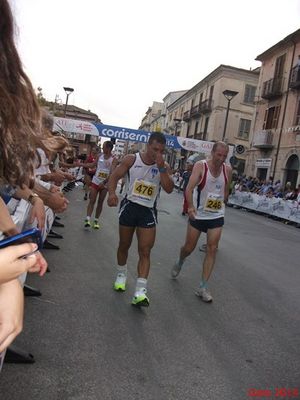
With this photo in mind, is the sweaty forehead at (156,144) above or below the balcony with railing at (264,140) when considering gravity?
below

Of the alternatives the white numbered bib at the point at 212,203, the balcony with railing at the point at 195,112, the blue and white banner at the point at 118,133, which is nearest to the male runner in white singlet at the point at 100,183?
the white numbered bib at the point at 212,203

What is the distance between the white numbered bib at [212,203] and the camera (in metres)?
5.55

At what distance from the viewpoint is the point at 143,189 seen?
5098mm

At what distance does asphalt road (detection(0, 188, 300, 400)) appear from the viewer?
307 cm

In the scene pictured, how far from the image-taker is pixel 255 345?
13.4 ft

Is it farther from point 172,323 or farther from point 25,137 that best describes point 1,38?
point 172,323

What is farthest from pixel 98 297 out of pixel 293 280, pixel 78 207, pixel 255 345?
pixel 78 207

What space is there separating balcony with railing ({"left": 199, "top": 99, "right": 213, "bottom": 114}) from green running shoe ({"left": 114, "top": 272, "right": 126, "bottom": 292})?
47.2m

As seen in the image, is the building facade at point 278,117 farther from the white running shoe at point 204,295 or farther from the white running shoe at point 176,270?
the white running shoe at point 204,295

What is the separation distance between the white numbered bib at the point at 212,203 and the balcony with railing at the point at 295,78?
25192 mm

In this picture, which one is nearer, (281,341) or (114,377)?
(114,377)

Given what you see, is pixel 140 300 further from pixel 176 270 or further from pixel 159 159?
pixel 159 159

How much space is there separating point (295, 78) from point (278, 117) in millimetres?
3181

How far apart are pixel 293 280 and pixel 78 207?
778 centimetres
